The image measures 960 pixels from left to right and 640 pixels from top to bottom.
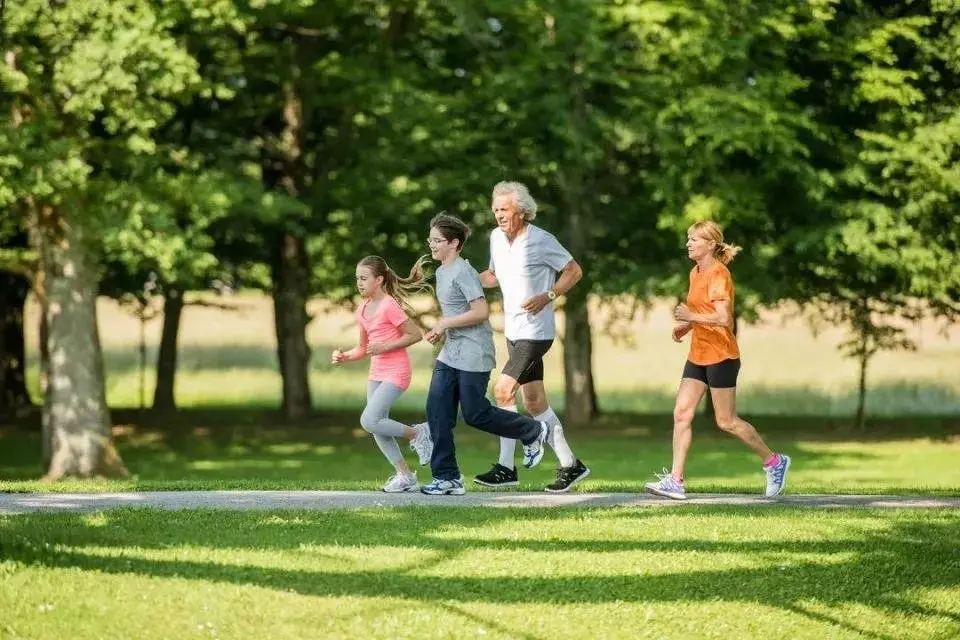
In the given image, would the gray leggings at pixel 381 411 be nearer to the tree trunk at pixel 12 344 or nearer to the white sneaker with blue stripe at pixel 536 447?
the white sneaker with blue stripe at pixel 536 447

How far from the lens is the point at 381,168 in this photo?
3466 centimetres

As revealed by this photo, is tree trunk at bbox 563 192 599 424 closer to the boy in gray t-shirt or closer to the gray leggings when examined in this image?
the gray leggings

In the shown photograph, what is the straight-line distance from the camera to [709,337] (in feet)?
38.0

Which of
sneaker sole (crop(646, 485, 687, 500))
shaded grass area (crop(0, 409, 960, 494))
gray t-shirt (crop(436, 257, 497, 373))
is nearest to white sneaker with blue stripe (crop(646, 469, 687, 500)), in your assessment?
sneaker sole (crop(646, 485, 687, 500))

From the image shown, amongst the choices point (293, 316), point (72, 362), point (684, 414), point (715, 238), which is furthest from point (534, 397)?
point (293, 316)

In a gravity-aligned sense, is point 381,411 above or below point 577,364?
below

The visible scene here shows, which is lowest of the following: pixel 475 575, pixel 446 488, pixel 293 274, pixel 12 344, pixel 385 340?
pixel 475 575

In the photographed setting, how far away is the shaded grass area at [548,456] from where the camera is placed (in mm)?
28109

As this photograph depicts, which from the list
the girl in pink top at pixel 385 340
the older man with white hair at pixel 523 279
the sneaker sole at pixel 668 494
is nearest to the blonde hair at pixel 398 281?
the girl in pink top at pixel 385 340

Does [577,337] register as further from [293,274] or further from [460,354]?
[460,354]

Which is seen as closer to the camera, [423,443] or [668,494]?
[668,494]

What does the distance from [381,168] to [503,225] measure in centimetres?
2343

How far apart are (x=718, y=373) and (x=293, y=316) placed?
26501 millimetres

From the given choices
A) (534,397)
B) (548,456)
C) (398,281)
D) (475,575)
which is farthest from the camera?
(548,456)
